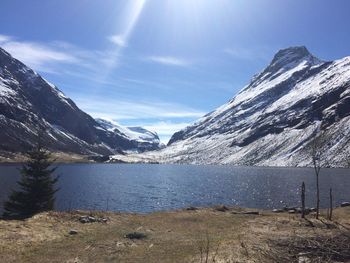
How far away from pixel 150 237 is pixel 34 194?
80.0ft

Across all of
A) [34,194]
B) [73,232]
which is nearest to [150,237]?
[73,232]

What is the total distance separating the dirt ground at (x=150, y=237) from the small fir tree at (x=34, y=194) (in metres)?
9.65

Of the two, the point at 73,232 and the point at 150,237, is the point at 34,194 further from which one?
the point at 150,237

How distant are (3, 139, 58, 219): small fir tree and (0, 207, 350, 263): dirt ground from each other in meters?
9.65

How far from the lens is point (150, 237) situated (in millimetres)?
38875

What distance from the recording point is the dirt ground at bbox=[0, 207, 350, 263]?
30.6 metres

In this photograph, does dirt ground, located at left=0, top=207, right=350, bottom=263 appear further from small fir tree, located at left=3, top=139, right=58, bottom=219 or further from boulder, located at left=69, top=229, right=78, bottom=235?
small fir tree, located at left=3, top=139, right=58, bottom=219

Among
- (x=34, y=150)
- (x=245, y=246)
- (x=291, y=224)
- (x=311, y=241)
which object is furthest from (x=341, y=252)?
(x=34, y=150)

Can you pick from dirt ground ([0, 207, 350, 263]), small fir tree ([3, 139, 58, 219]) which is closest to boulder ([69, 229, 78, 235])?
dirt ground ([0, 207, 350, 263])

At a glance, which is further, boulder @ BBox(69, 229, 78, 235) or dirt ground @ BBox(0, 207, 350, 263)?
boulder @ BBox(69, 229, 78, 235)

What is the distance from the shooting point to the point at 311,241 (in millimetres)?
33531

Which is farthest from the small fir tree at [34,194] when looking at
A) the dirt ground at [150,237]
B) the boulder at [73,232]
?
the boulder at [73,232]

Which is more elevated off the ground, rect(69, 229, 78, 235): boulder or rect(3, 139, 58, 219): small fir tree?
rect(3, 139, 58, 219): small fir tree

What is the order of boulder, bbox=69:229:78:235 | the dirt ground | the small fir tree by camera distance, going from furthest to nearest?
1. the small fir tree
2. boulder, bbox=69:229:78:235
3. the dirt ground
